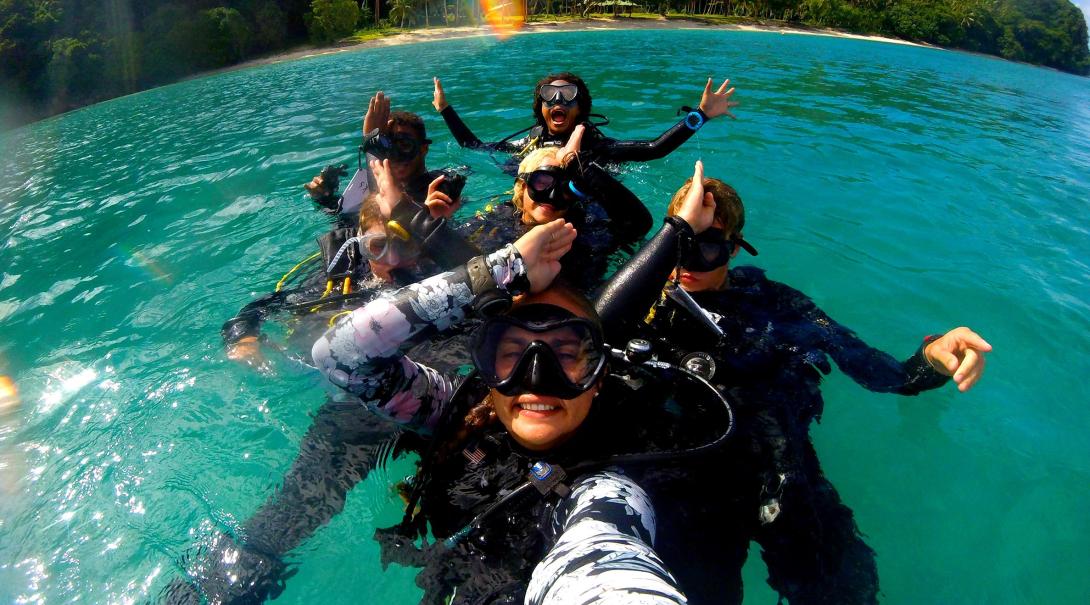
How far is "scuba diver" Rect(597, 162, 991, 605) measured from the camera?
2.16m

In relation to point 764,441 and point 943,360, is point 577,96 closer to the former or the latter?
point 764,441

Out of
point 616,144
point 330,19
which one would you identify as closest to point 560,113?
point 616,144

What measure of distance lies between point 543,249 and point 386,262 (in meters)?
2.16

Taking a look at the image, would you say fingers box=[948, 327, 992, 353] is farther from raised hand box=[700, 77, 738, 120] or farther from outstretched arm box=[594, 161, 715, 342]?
raised hand box=[700, 77, 738, 120]

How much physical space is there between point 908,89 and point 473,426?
787 inches

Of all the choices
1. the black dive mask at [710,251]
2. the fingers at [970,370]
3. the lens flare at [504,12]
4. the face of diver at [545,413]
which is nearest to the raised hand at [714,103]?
the black dive mask at [710,251]

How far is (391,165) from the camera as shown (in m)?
4.38

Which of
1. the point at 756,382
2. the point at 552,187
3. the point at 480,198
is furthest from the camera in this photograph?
the point at 480,198

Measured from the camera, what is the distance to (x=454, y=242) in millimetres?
3076

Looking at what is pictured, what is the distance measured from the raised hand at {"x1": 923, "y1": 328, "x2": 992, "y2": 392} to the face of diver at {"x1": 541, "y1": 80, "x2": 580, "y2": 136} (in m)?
4.31

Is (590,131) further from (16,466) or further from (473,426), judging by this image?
(16,466)

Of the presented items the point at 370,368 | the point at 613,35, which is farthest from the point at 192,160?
the point at 613,35

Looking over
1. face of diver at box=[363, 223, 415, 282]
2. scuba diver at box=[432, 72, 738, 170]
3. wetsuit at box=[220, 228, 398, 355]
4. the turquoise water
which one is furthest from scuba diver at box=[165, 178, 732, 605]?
scuba diver at box=[432, 72, 738, 170]

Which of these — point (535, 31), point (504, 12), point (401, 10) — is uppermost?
point (504, 12)
